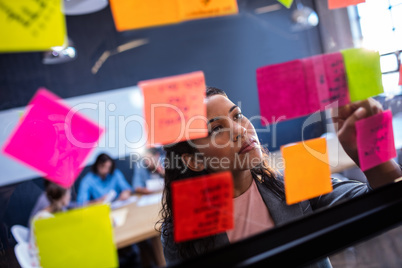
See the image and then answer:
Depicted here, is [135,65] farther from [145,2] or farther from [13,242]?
[13,242]

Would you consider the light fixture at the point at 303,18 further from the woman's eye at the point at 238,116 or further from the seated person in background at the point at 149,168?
the seated person in background at the point at 149,168

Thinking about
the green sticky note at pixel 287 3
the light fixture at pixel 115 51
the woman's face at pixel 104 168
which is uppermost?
the green sticky note at pixel 287 3

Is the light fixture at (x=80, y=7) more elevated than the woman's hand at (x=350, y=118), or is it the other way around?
the light fixture at (x=80, y=7)

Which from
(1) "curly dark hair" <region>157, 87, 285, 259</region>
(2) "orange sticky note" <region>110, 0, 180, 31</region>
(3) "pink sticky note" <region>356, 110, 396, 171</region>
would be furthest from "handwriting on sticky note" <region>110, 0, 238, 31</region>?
(3) "pink sticky note" <region>356, 110, 396, 171</region>

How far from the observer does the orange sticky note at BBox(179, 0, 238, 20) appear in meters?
0.42

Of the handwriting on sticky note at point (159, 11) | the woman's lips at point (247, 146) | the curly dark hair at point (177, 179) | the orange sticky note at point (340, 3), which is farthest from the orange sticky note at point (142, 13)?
the orange sticky note at point (340, 3)

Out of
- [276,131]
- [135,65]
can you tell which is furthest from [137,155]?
[276,131]

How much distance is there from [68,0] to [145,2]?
0.10 m

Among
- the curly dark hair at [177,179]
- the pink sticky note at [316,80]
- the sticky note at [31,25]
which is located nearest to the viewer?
the sticky note at [31,25]

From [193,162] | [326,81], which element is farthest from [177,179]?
[326,81]

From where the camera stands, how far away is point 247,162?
497 mm

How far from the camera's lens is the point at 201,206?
1.41 ft

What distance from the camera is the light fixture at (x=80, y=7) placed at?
1.21ft

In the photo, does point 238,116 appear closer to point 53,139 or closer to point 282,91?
point 282,91
